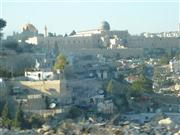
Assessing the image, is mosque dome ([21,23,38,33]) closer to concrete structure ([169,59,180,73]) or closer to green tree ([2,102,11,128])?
concrete structure ([169,59,180,73])

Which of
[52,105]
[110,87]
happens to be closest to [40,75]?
[110,87]

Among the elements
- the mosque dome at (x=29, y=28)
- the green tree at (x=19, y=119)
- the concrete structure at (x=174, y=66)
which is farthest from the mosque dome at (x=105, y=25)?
the green tree at (x=19, y=119)

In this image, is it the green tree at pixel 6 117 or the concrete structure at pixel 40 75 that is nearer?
the green tree at pixel 6 117

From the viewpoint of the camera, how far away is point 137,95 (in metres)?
18.1

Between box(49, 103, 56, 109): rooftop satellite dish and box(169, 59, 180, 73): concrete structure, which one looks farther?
box(169, 59, 180, 73): concrete structure

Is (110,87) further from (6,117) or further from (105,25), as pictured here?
(105,25)

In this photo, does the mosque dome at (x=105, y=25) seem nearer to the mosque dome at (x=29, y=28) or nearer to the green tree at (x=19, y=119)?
the mosque dome at (x=29, y=28)

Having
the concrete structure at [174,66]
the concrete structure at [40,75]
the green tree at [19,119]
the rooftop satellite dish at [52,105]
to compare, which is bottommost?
the green tree at [19,119]

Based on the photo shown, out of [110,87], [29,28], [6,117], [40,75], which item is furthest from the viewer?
[29,28]

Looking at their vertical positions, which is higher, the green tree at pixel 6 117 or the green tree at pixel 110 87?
the green tree at pixel 110 87

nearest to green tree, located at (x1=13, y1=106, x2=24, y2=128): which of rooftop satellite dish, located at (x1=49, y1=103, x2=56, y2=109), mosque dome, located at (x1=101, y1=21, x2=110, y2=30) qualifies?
rooftop satellite dish, located at (x1=49, y1=103, x2=56, y2=109)

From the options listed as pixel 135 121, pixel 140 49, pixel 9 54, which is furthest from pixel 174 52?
pixel 135 121

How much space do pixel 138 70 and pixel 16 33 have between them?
1038 centimetres

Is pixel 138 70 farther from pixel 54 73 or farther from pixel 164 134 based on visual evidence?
pixel 164 134
